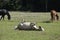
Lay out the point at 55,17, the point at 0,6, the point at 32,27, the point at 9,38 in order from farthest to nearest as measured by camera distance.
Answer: the point at 0,6 < the point at 55,17 < the point at 32,27 < the point at 9,38

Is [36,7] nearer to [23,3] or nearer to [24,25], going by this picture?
[23,3]

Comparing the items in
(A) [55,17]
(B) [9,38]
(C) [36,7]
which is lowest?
(C) [36,7]

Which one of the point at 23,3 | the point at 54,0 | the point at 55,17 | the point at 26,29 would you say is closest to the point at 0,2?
the point at 23,3

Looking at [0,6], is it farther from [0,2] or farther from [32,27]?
[32,27]

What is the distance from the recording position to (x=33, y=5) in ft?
144

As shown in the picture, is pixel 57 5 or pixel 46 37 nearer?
pixel 46 37

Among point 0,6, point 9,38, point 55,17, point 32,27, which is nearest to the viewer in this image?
point 9,38

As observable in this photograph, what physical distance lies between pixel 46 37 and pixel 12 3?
99.6 feet

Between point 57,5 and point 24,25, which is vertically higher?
point 24,25

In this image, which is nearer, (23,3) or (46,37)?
(46,37)

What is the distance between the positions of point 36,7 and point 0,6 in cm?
560

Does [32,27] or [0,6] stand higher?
[32,27]

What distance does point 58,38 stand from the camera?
12.9m

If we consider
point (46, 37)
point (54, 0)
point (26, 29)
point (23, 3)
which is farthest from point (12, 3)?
point (46, 37)
